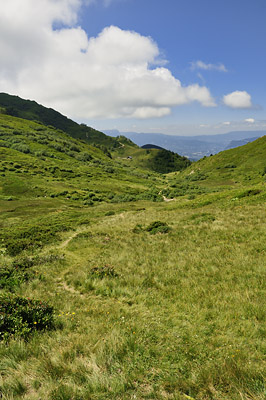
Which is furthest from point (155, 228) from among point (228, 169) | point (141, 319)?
point (228, 169)

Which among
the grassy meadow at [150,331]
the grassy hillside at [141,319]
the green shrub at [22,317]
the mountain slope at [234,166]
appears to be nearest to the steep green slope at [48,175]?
the mountain slope at [234,166]

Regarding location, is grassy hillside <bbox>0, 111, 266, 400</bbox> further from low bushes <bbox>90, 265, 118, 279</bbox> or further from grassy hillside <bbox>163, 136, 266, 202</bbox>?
grassy hillside <bbox>163, 136, 266, 202</bbox>

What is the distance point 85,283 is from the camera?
29.3ft

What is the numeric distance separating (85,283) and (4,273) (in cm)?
494

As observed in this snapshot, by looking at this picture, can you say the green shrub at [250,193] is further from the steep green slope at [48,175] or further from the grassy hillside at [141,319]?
the steep green slope at [48,175]

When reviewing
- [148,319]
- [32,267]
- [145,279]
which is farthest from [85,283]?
[32,267]

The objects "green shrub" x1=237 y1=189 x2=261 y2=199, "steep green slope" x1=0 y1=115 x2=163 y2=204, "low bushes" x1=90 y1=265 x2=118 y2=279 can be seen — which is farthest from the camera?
"steep green slope" x1=0 y1=115 x2=163 y2=204

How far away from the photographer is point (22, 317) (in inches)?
213

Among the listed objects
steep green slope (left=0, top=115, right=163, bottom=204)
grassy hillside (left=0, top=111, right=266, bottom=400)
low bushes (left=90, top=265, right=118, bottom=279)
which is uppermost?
steep green slope (left=0, top=115, right=163, bottom=204)

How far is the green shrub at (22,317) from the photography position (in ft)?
16.8

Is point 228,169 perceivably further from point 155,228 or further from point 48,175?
point 48,175

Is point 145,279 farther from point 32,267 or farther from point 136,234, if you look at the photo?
point 136,234

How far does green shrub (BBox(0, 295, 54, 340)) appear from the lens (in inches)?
202

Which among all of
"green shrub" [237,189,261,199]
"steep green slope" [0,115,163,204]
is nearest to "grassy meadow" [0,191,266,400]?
"green shrub" [237,189,261,199]
